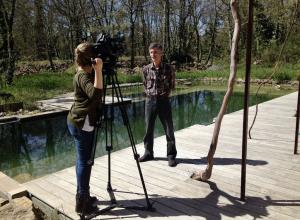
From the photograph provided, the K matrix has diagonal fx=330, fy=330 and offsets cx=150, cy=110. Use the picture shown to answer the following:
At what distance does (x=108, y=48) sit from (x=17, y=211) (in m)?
1.49

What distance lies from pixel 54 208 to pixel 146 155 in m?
1.38

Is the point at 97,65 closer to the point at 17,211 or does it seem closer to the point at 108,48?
the point at 108,48

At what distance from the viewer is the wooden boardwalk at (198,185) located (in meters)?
2.65

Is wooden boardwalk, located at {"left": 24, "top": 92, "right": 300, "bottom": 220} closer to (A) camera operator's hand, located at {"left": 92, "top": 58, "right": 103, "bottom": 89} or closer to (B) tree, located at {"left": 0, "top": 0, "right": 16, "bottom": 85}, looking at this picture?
(A) camera operator's hand, located at {"left": 92, "top": 58, "right": 103, "bottom": 89}

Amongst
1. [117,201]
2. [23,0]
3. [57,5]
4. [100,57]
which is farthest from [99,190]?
[57,5]

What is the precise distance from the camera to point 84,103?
2406 mm

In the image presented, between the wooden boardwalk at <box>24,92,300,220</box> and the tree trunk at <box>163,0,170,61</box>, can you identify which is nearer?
the wooden boardwalk at <box>24,92,300,220</box>

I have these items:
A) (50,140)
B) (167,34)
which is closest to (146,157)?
(50,140)

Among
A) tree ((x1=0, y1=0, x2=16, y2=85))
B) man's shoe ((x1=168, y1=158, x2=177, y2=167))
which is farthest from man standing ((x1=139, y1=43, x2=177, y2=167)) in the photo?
tree ((x1=0, y1=0, x2=16, y2=85))

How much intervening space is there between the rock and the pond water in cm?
206

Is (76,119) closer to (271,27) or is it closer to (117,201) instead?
(117,201)

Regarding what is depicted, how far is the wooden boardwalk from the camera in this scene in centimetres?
265

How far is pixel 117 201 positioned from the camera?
284 cm

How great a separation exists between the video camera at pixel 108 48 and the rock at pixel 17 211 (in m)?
1.28
